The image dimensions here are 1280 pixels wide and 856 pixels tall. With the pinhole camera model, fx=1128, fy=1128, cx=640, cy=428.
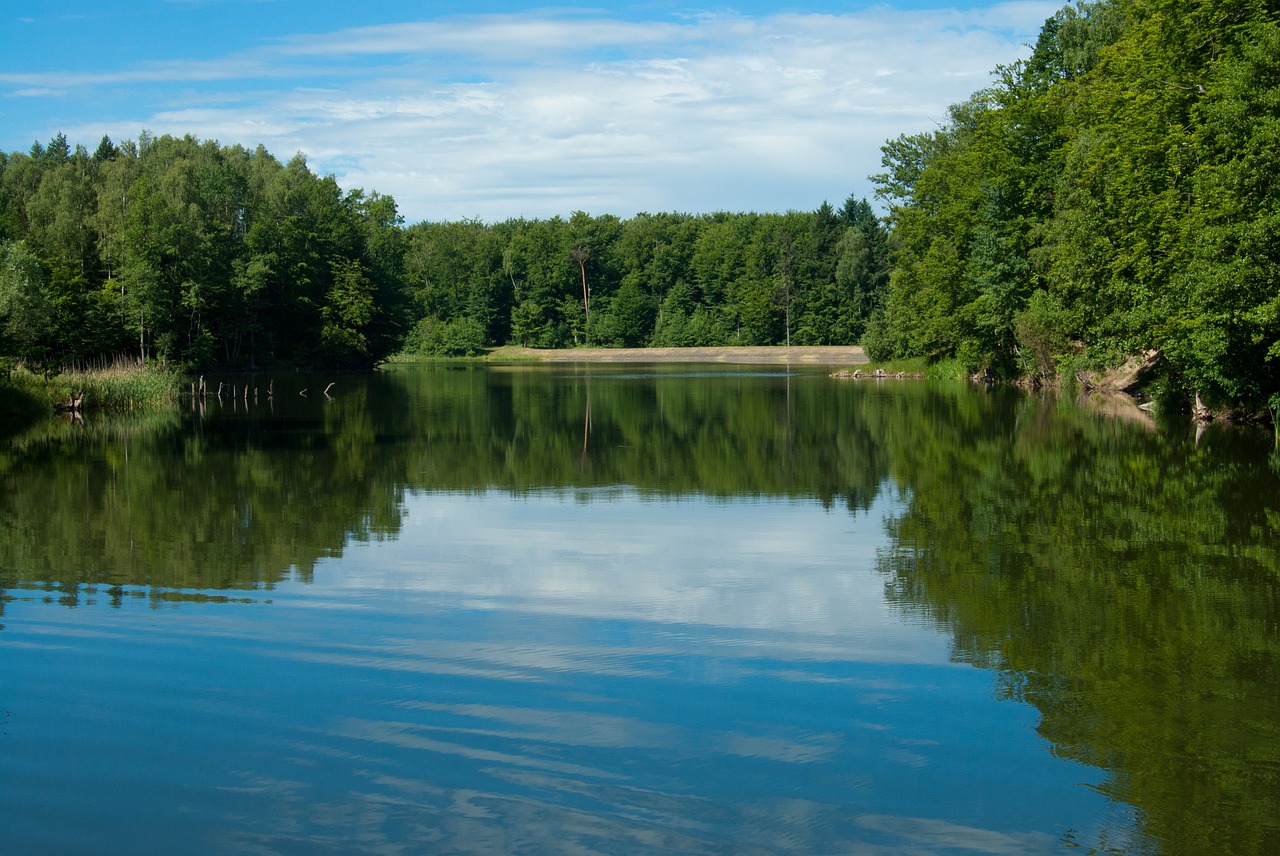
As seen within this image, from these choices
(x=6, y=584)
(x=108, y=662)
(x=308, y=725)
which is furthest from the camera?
(x=6, y=584)

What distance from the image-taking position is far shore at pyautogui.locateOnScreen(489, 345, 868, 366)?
94.7m

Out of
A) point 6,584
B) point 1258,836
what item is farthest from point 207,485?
point 1258,836

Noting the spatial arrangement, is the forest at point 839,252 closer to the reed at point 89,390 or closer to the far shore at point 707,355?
the reed at point 89,390

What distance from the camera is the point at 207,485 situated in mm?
18391

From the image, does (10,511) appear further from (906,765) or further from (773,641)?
(906,765)

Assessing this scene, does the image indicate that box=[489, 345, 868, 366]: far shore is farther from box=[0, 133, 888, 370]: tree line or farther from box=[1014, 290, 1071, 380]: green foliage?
box=[1014, 290, 1071, 380]: green foliage

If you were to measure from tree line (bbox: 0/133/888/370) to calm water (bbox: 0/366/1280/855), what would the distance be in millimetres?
26063

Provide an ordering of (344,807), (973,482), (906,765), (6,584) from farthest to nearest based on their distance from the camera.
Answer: (973,482), (6,584), (906,765), (344,807)

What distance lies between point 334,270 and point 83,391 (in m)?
48.5

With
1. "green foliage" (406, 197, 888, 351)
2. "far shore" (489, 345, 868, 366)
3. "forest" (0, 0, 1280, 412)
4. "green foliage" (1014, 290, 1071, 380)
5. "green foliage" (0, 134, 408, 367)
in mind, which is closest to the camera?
"forest" (0, 0, 1280, 412)

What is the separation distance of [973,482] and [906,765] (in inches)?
508

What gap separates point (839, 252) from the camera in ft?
360

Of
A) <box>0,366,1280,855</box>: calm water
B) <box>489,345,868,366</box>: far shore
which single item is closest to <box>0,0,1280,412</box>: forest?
<box>489,345,868,366</box>: far shore

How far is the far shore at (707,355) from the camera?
94.7m
